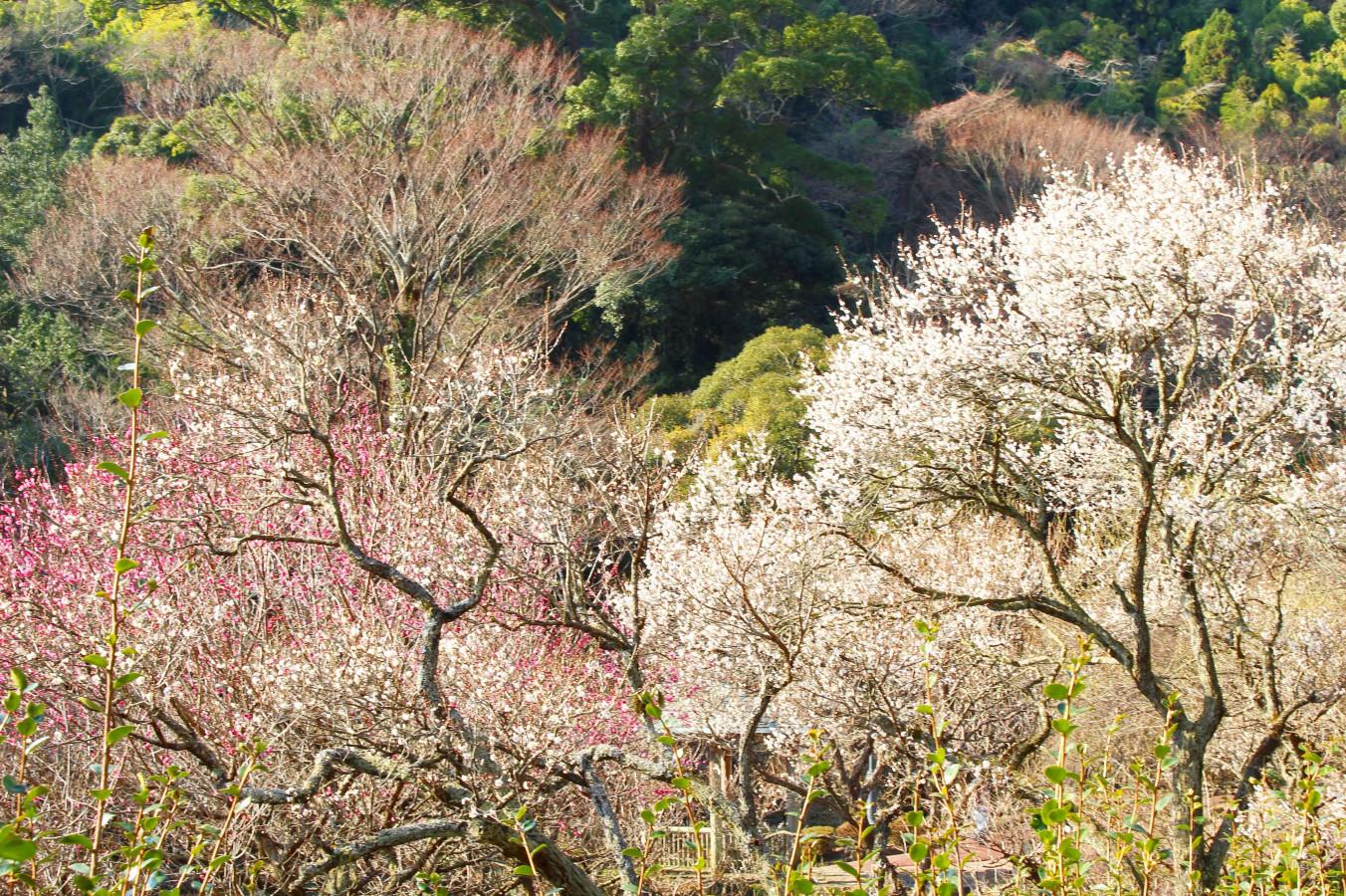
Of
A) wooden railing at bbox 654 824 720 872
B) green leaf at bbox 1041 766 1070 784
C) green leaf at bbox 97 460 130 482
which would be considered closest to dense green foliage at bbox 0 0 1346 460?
wooden railing at bbox 654 824 720 872

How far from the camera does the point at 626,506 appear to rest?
8820 millimetres

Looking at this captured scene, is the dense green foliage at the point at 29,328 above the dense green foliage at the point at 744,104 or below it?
below

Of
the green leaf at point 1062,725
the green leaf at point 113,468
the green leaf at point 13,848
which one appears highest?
the green leaf at point 113,468

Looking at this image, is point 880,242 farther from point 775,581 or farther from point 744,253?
point 775,581

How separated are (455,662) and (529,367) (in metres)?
7.17

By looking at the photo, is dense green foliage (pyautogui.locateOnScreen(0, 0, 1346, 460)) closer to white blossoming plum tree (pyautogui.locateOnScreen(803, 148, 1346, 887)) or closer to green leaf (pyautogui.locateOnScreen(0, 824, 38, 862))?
white blossoming plum tree (pyautogui.locateOnScreen(803, 148, 1346, 887))

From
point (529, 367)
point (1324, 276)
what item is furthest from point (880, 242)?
point (1324, 276)

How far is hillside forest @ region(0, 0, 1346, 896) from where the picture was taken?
468 cm

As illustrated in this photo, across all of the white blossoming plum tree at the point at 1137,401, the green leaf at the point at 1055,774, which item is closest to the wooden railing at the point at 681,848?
the white blossoming plum tree at the point at 1137,401

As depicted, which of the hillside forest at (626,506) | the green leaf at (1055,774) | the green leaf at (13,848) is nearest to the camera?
the green leaf at (13,848)

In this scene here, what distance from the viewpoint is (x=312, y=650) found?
21.5 ft

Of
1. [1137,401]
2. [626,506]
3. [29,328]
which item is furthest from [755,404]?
[29,328]

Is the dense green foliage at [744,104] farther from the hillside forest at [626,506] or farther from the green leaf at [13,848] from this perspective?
the green leaf at [13,848]

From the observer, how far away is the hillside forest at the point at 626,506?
4.68 meters
